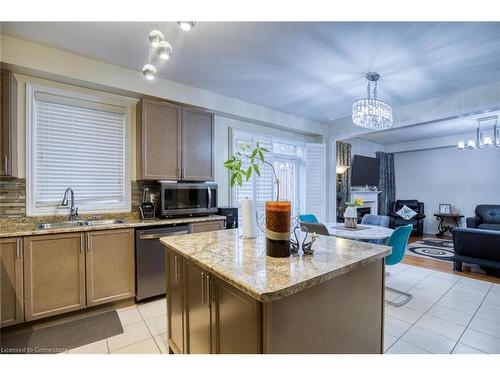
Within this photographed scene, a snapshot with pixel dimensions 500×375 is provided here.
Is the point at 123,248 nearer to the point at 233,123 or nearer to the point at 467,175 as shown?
the point at 233,123

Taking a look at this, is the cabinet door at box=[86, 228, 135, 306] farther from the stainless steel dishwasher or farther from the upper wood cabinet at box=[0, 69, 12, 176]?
the upper wood cabinet at box=[0, 69, 12, 176]

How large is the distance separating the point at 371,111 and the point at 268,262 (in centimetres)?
238

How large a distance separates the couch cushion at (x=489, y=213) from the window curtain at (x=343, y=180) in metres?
2.94

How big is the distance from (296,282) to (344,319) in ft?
1.64

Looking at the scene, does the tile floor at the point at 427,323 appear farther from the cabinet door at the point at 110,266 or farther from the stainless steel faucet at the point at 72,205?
the stainless steel faucet at the point at 72,205

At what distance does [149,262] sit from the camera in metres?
2.73

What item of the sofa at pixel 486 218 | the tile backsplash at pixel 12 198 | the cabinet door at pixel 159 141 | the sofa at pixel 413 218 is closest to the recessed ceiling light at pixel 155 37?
the cabinet door at pixel 159 141

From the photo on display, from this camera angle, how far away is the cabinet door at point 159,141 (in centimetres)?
296

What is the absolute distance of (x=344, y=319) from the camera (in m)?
1.27

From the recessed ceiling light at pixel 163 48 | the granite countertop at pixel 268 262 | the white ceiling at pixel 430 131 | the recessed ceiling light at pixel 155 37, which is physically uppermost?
the white ceiling at pixel 430 131

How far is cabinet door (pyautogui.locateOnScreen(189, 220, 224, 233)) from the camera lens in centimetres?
304

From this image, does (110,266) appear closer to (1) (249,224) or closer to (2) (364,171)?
(1) (249,224)
